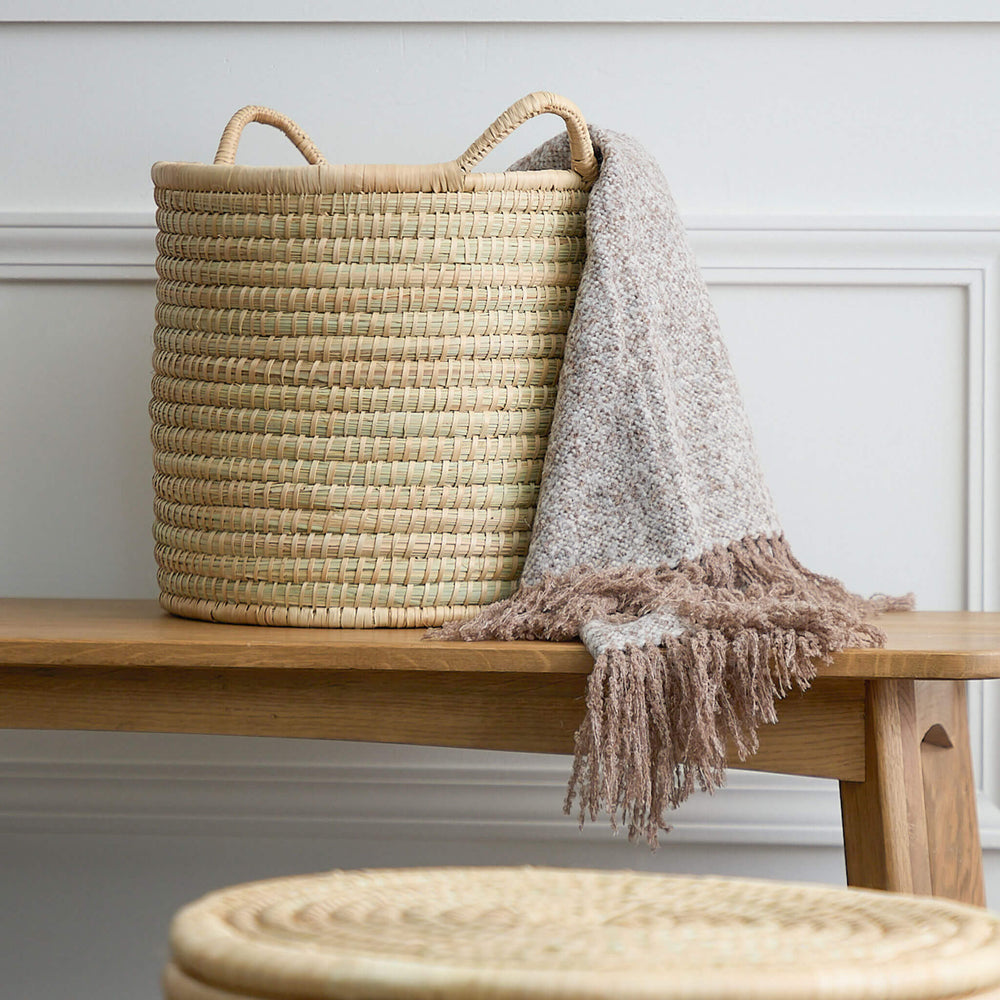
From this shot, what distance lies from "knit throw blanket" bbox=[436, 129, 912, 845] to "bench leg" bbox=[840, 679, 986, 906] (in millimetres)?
61

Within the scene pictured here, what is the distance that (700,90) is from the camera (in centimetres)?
119

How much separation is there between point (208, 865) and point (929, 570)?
0.78m

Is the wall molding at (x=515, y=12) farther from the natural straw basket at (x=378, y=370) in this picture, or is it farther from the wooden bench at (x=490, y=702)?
the wooden bench at (x=490, y=702)

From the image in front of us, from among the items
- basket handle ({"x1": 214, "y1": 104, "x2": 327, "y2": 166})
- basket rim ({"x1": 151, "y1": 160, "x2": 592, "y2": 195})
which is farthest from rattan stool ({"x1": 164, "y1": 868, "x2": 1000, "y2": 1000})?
basket handle ({"x1": 214, "y1": 104, "x2": 327, "y2": 166})

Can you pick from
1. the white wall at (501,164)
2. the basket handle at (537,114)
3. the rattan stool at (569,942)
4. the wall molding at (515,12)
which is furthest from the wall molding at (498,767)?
the rattan stool at (569,942)

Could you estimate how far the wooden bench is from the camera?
78 centimetres

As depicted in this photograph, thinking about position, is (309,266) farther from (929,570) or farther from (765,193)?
(929,570)

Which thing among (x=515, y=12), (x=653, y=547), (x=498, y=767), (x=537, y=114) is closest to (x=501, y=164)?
(x=515, y=12)

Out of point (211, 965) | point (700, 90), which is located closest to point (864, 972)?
point (211, 965)

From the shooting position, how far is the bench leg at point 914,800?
0.78 metres

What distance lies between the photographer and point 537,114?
0.90m

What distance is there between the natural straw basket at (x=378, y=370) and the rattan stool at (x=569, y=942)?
0.39 metres

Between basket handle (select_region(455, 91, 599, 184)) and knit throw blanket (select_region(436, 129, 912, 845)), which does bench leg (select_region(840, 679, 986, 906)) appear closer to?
knit throw blanket (select_region(436, 129, 912, 845))

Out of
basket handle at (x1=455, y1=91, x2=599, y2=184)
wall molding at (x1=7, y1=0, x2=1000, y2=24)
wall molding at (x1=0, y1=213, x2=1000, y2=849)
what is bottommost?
wall molding at (x1=0, y1=213, x2=1000, y2=849)
